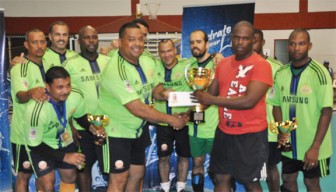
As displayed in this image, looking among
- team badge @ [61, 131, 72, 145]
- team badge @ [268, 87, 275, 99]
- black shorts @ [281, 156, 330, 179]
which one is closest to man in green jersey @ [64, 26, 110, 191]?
team badge @ [61, 131, 72, 145]

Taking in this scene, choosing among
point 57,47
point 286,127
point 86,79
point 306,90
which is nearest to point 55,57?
point 57,47

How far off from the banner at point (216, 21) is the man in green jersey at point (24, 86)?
248 centimetres

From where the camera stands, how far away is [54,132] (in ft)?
13.1

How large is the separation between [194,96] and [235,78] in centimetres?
49

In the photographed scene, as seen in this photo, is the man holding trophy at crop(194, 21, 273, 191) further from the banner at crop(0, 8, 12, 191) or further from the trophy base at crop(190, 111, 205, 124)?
the banner at crop(0, 8, 12, 191)

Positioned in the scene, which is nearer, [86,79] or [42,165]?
[42,165]

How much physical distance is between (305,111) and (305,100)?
105mm

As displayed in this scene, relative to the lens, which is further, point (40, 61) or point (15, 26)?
point (15, 26)

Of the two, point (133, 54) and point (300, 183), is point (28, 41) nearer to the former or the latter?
point (133, 54)

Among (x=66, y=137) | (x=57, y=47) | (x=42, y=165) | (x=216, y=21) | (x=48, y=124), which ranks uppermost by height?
(x=216, y=21)

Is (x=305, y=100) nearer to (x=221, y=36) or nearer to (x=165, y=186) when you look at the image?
(x=165, y=186)

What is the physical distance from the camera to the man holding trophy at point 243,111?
3.38 metres

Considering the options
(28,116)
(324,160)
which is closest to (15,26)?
(28,116)

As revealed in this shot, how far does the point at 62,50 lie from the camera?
489 centimetres
